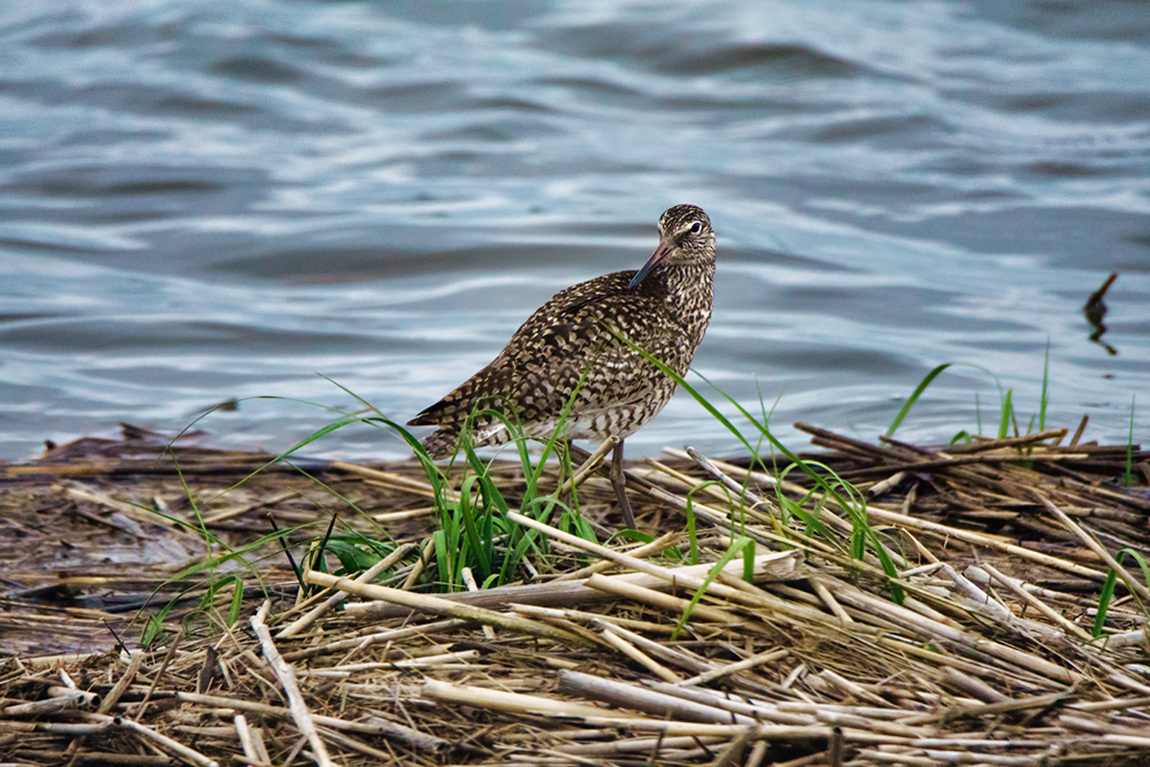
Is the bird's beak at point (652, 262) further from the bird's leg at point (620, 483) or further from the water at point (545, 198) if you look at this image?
the water at point (545, 198)

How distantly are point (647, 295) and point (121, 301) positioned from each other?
7.36 metres

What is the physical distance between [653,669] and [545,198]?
11421 millimetres

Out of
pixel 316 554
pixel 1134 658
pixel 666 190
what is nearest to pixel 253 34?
pixel 666 190

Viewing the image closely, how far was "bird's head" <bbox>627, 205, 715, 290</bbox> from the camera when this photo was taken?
5.52 m

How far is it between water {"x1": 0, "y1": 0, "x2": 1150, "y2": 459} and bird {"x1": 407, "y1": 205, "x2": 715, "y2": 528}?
1045 mm

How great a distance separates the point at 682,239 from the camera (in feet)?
18.3

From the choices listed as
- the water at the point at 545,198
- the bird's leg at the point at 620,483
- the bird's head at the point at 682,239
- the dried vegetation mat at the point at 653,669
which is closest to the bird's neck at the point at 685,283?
the bird's head at the point at 682,239

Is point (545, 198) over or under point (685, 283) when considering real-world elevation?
over

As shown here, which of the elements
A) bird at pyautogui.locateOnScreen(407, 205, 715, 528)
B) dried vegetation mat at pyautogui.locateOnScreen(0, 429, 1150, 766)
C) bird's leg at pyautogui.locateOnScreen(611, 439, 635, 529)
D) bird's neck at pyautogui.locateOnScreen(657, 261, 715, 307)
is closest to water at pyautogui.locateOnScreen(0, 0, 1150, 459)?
bird at pyautogui.locateOnScreen(407, 205, 715, 528)

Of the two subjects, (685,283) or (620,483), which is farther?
(685,283)

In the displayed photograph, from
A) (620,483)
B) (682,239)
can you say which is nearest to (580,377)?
(620,483)

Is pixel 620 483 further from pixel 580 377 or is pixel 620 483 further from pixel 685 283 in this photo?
pixel 685 283

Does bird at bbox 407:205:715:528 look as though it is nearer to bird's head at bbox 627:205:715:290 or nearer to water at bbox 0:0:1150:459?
bird's head at bbox 627:205:715:290

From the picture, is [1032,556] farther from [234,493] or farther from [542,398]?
Result: [234,493]
